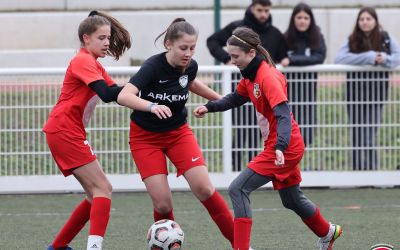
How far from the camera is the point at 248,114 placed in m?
12.3

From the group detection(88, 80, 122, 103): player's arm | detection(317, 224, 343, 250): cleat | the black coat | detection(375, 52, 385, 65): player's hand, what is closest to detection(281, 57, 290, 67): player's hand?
the black coat

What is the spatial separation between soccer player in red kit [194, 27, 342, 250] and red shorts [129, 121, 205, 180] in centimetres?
40

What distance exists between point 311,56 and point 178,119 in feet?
13.7

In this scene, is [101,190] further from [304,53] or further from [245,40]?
[304,53]

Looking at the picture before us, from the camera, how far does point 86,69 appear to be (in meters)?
8.02

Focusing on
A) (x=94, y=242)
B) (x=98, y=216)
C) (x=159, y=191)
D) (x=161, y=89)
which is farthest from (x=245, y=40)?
(x=94, y=242)

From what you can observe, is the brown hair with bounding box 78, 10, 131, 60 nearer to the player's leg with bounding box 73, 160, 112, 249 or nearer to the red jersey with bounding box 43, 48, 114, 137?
the red jersey with bounding box 43, 48, 114, 137

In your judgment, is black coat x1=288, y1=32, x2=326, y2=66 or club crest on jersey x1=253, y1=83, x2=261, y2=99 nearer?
club crest on jersey x1=253, y1=83, x2=261, y2=99

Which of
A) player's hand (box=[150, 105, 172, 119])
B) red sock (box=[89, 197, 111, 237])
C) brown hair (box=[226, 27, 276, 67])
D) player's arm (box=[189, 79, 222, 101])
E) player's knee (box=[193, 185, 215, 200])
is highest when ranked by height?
brown hair (box=[226, 27, 276, 67])

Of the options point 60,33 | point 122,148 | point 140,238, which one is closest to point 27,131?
point 122,148

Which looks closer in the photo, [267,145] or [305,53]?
[267,145]

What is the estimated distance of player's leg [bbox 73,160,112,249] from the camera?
801 cm

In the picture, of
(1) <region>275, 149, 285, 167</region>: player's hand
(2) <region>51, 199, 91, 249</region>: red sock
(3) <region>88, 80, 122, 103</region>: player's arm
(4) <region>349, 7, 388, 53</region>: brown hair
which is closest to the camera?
(1) <region>275, 149, 285, 167</region>: player's hand

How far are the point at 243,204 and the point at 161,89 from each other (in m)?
0.96
